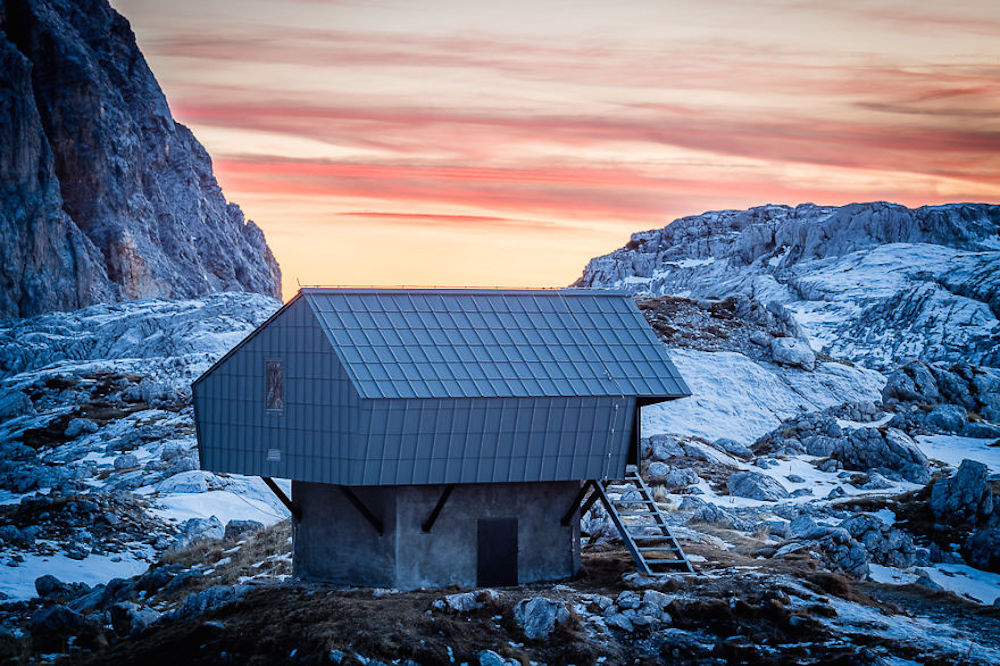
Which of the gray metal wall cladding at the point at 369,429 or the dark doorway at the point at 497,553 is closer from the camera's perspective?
the gray metal wall cladding at the point at 369,429

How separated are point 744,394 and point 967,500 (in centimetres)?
3515

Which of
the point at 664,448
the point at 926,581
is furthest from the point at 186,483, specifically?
the point at 926,581

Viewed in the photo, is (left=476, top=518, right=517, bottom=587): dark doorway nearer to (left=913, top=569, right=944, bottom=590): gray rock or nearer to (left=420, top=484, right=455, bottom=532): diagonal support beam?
(left=420, top=484, right=455, bottom=532): diagonal support beam

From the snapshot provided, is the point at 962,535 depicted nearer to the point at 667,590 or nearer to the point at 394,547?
the point at 667,590

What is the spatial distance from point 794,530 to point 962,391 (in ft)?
142

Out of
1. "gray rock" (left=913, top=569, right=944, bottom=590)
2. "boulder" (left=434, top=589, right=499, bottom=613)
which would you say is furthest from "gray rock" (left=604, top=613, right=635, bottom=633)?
"gray rock" (left=913, top=569, right=944, bottom=590)

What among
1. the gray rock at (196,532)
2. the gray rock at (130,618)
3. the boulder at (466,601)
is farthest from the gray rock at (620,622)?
the gray rock at (196,532)

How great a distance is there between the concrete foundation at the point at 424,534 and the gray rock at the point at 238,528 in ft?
46.4

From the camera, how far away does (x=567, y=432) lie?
93.5 feet

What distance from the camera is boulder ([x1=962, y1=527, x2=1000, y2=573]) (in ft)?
124

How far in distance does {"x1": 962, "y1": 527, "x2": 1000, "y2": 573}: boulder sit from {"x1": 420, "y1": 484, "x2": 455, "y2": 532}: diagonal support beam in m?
20.8

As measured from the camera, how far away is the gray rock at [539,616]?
2414 cm

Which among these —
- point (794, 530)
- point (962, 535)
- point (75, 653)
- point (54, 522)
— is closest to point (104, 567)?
point (54, 522)

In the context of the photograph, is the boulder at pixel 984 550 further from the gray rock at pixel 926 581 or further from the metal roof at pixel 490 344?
the metal roof at pixel 490 344
